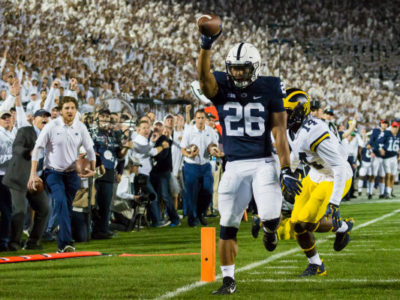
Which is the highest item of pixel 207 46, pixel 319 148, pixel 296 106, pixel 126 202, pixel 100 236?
pixel 207 46

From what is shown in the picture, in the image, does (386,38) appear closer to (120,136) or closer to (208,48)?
(120,136)

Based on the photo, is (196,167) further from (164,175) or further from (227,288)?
(227,288)

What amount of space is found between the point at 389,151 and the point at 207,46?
56.1ft

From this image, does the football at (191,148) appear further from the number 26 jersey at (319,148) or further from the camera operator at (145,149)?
the number 26 jersey at (319,148)

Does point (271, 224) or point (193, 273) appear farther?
point (193, 273)

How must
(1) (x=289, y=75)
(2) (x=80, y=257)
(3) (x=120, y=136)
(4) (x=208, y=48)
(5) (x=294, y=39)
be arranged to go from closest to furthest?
(4) (x=208, y=48), (2) (x=80, y=257), (3) (x=120, y=136), (1) (x=289, y=75), (5) (x=294, y=39)

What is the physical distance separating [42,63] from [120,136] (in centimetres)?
895

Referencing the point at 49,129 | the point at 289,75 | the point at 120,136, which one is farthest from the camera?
the point at 289,75

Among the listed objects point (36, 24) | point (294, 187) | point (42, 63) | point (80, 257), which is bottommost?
point (80, 257)

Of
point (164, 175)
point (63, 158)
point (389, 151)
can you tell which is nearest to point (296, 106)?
point (63, 158)

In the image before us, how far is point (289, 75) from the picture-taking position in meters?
39.4

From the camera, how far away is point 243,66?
621 centimetres

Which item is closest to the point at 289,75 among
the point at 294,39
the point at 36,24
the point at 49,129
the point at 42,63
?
the point at 294,39

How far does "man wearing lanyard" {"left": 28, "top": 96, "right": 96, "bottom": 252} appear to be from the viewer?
9672mm
